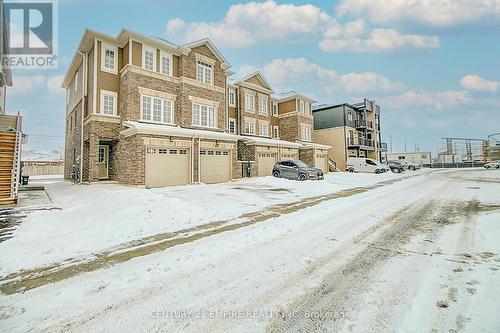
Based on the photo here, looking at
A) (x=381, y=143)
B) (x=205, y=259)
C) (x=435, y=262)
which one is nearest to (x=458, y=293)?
(x=435, y=262)

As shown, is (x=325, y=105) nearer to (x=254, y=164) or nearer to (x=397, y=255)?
(x=254, y=164)

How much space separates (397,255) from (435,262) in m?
0.53

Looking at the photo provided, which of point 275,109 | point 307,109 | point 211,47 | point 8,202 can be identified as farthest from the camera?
point 307,109

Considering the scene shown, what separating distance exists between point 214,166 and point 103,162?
884 centimetres

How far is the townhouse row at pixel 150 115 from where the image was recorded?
50.8 feet

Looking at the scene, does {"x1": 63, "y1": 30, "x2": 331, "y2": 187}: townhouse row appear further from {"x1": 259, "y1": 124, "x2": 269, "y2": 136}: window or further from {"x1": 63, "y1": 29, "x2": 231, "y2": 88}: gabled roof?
{"x1": 259, "y1": 124, "x2": 269, "y2": 136}: window

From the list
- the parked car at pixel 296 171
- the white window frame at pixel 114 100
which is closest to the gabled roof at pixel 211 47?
the white window frame at pixel 114 100

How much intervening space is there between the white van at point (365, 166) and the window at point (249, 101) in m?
15.5

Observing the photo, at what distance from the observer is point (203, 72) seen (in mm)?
20500

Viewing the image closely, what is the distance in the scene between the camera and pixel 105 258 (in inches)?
170

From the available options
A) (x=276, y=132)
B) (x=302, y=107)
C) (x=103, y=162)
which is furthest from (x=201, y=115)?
(x=302, y=107)

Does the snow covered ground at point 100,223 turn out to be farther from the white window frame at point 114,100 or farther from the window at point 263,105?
the window at point 263,105

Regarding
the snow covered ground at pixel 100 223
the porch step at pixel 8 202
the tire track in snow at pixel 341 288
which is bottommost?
the tire track in snow at pixel 341 288

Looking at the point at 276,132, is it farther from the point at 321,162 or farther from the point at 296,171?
the point at 296,171
